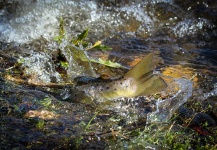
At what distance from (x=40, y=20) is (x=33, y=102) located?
4019mm

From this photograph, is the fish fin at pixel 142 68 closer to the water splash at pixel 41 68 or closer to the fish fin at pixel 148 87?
the fish fin at pixel 148 87

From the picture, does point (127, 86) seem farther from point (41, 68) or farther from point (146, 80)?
point (41, 68)

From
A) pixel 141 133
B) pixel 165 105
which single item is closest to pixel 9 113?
pixel 141 133

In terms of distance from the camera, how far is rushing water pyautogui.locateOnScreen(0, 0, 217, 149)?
260cm

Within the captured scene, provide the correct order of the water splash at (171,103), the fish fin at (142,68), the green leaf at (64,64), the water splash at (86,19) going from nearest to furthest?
1. the water splash at (171,103)
2. the fish fin at (142,68)
3. the green leaf at (64,64)
4. the water splash at (86,19)

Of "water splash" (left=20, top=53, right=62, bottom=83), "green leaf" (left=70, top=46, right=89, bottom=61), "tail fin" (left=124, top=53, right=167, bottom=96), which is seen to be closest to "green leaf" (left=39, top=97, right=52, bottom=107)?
"water splash" (left=20, top=53, right=62, bottom=83)

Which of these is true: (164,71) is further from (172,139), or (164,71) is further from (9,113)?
(9,113)

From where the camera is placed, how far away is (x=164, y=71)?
188 inches

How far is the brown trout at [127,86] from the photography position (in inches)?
118

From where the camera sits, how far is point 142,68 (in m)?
2.95

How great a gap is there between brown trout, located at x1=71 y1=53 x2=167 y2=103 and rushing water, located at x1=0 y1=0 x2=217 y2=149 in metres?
0.18

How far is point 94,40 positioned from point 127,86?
123 inches

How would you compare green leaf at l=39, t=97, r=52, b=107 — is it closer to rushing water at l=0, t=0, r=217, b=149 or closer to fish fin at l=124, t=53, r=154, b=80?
rushing water at l=0, t=0, r=217, b=149

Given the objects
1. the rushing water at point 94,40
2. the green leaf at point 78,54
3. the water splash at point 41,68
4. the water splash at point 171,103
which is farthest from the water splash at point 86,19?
the water splash at point 171,103
